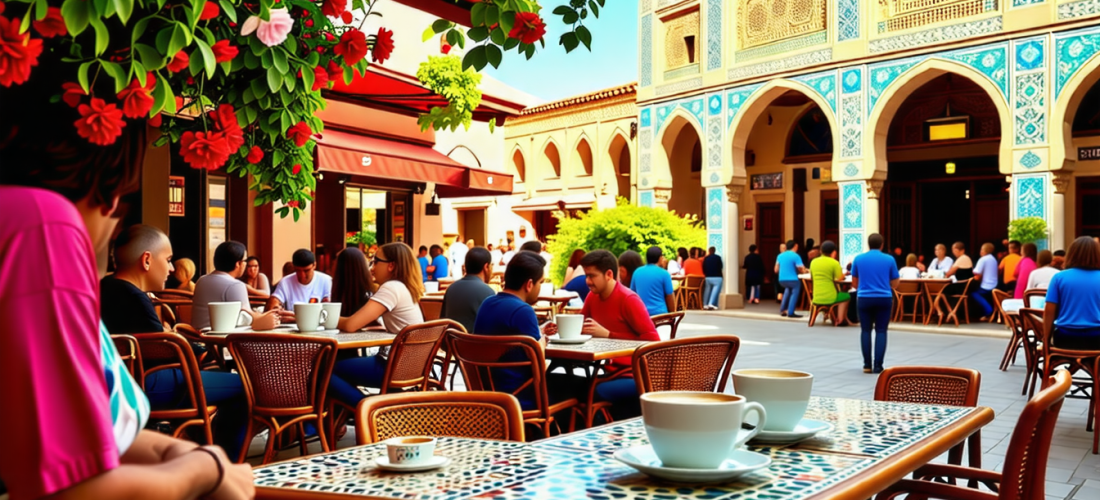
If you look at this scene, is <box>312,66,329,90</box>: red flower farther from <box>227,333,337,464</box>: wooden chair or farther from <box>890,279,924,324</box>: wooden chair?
<box>890,279,924,324</box>: wooden chair

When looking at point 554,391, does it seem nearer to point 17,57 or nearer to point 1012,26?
point 17,57

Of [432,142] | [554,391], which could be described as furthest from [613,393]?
[432,142]

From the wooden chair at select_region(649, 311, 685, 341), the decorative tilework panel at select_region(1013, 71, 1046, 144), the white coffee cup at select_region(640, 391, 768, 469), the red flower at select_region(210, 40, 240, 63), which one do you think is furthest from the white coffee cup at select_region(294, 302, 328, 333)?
the decorative tilework panel at select_region(1013, 71, 1046, 144)

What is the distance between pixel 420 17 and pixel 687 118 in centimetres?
832

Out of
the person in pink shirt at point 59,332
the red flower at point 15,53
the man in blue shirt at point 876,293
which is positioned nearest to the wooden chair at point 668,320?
the man in blue shirt at point 876,293

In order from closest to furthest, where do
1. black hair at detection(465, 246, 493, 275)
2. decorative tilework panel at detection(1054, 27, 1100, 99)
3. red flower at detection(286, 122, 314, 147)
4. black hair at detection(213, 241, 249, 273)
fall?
1. red flower at detection(286, 122, 314, 147)
2. black hair at detection(465, 246, 493, 275)
3. black hair at detection(213, 241, 249, 273)
4. decorative tilework panel at detection(1054, 27, 1100, 99)

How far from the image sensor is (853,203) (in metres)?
17.5

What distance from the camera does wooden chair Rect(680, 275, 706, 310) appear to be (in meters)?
19.3

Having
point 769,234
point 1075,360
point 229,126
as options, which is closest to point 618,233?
point 769,234

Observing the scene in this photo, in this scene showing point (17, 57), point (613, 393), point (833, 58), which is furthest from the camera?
point (833, 58)

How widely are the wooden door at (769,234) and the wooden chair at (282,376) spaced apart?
19745 mm

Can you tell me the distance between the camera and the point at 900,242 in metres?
21.0

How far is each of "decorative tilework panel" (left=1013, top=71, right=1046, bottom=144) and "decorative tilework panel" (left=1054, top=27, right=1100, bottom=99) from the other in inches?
10.6

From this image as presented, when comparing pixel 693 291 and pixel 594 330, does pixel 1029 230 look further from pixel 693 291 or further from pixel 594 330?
pixel 594 330
